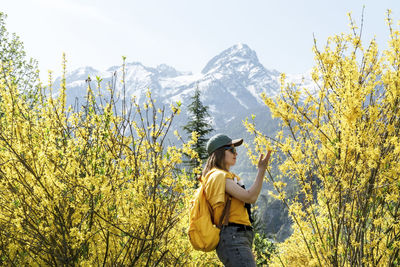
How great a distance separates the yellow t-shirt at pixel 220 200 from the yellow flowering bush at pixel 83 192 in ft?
2.68

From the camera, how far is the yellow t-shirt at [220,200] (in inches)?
99.1

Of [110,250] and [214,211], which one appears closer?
[214,211]

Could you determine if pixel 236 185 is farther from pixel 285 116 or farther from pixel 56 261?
pixel 56 261

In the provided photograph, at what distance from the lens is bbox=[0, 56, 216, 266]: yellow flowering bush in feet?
10.1

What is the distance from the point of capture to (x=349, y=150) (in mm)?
2930

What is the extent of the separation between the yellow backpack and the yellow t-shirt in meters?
0.05

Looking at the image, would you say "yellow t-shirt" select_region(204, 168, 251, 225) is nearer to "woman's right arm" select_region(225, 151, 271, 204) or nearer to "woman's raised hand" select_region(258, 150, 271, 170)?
"woman's right arm" select_region(225, 151, 271, 204)

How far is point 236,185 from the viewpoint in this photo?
8.38 ft

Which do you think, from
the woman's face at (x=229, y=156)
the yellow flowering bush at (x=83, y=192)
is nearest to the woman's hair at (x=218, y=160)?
the woman's face at (x=229, y=156)

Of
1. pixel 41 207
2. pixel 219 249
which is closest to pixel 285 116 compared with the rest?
pixel 219 249

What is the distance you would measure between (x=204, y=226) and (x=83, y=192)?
1.32 meters

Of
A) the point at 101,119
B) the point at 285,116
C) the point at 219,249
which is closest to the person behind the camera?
the point at 219,249

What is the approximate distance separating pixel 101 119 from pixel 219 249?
1.92m

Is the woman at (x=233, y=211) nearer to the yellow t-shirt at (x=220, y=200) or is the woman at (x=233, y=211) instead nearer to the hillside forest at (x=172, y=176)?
the yellow t-shirt at (x=220, y=200)
